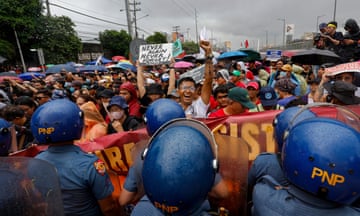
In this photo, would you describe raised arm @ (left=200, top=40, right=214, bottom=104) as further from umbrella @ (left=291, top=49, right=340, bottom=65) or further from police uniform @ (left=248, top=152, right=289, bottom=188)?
umbrella @ (left=291, top=49, right=340, bottom=65)

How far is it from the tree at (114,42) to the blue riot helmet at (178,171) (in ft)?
155

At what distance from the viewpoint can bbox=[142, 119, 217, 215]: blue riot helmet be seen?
3.94ft

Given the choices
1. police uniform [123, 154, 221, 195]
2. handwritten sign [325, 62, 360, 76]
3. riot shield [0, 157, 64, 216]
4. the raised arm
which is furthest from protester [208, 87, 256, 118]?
riot shield [0, 157, 64, 216]

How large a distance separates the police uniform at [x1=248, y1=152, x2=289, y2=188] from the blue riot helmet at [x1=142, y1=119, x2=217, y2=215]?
2.63 ft

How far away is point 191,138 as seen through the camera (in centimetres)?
131

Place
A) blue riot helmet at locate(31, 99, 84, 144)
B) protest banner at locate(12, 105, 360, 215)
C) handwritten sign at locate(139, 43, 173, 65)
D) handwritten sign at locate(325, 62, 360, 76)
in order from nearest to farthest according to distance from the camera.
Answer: blue riot helmet at locate(31, 99, 84, 144) < protest banner at locate(12, 105, 360, 215) < handwritten sign at locate(325, 62, 360, 76) < handwritten sign at locate(139, 43, 173, 65)

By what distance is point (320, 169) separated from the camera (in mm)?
1216

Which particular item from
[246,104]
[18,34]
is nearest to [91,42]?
[18,34]

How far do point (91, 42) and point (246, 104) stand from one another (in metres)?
48.8

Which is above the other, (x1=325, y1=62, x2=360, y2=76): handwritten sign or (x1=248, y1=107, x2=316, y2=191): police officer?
(x1=325, y1=62, x2=360, y2=76): handwritten sign

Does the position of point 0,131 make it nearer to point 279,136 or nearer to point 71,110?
point 71,110

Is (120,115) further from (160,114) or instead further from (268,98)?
(268,98)

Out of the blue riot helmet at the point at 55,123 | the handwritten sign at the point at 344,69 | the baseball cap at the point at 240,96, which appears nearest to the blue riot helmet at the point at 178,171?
the blue riot helmet at the point at 55,123

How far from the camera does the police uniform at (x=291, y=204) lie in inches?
51.1
